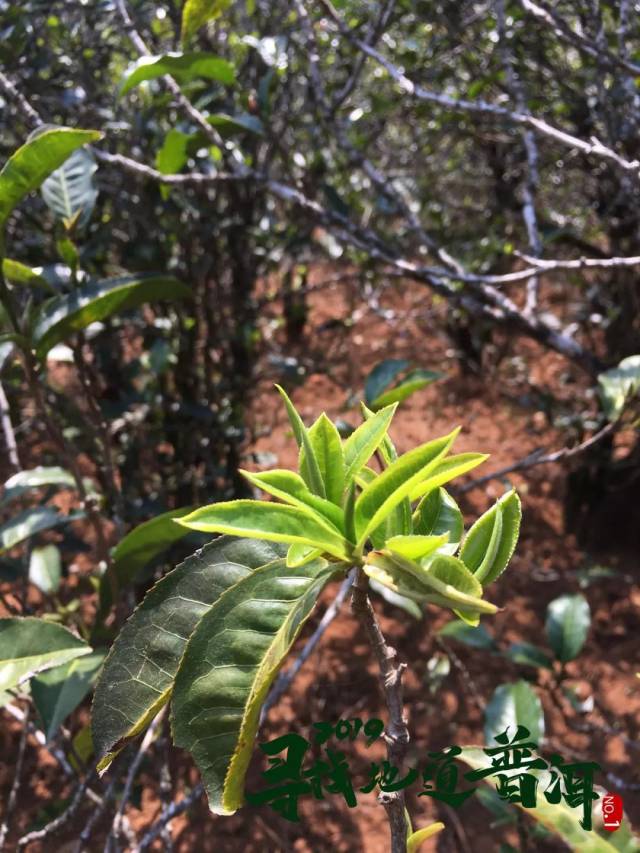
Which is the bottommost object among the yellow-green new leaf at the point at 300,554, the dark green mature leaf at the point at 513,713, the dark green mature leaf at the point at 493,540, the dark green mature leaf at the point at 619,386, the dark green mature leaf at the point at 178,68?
the dark green mature leaf at the point at 513,713

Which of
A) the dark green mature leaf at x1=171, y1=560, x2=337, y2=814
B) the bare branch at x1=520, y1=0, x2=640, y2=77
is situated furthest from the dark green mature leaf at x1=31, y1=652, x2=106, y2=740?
the bare branch at x1=520, y1=0, x2=640, y2=77

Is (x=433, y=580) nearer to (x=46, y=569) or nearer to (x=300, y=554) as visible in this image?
(x=300, y=554)

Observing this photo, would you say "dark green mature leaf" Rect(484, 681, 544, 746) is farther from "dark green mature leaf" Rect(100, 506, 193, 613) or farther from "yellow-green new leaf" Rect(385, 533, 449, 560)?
"yellow-green new leaf" Rect(385, 533, 449, 560)

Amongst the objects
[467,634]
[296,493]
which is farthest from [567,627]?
[296,493]

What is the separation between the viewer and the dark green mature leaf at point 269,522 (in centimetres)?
56

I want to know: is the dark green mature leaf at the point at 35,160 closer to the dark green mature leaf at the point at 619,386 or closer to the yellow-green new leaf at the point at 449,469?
the yellow-green new leaf at the point at 449,469

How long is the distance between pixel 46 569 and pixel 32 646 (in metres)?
0.90

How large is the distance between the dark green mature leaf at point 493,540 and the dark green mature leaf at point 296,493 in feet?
0.38

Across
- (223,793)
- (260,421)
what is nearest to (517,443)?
(260,421)

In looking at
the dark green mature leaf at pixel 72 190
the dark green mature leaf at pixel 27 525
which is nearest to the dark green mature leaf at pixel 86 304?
the dark green mature leaf at pixel 72 190

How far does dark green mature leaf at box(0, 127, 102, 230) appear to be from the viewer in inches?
36.2

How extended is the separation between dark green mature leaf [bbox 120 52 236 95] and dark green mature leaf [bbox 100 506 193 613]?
73 cm

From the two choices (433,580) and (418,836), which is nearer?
(433,580)

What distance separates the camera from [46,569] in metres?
1.73
